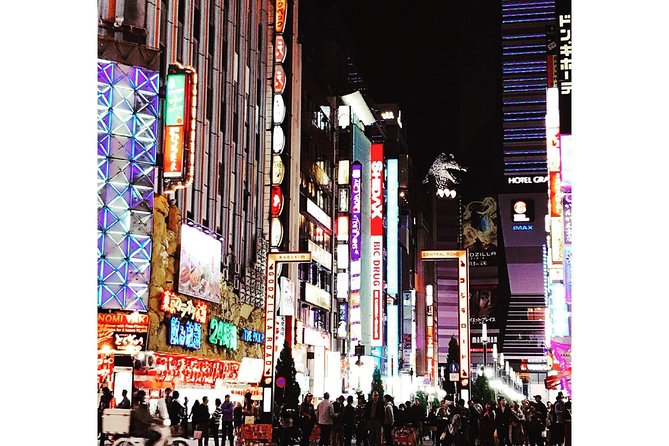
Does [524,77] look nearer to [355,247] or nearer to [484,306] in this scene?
Result: [484,306]

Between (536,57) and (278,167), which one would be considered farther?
(536,57)

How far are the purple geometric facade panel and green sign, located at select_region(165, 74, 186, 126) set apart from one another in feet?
1.40

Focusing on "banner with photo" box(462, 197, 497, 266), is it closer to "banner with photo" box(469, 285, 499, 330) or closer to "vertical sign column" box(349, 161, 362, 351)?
"banner with photo" box(469, 285, 499, 330)

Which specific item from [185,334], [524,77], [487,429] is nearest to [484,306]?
[524,77]

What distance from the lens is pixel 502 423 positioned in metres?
14.4

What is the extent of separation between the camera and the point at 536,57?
277 feet

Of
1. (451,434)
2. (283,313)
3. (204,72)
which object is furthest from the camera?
(283,313)

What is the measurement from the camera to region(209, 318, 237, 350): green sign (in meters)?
23.3

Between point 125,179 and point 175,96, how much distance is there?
80.7 inches

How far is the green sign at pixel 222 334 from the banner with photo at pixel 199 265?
30.3 inches

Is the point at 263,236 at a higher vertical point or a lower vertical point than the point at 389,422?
higher
